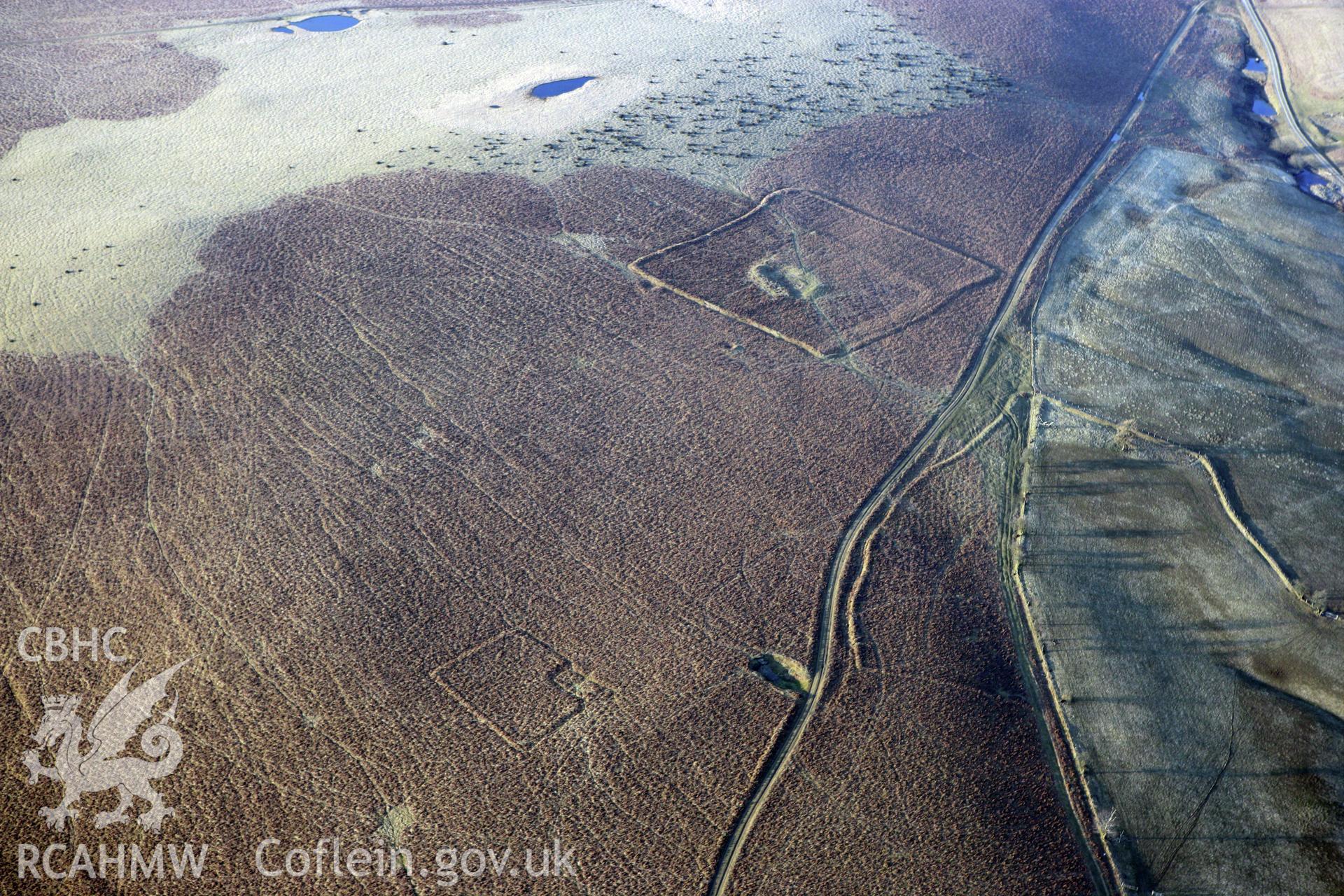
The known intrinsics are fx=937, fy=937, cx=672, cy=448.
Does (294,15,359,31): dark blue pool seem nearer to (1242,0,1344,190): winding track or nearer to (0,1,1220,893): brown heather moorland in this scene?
(0,1,1220,893): brown heather moorland

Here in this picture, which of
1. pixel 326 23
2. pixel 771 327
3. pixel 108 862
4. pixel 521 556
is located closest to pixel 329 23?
pixel 326 23

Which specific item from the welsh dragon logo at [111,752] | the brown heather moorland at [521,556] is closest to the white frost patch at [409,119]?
the brown heather moorland at [521,556]

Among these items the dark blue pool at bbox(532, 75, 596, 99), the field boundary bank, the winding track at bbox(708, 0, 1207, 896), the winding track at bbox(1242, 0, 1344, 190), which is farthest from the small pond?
the winding track at bbox(1242, 0, 1344, 190)

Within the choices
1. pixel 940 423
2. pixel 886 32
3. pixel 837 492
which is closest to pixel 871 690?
pixel 837 492

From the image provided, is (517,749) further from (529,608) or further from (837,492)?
(837,492)

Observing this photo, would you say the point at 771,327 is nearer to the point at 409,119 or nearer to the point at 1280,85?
the point at 409,119

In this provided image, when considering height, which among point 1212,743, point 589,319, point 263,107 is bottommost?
point 1212,743
